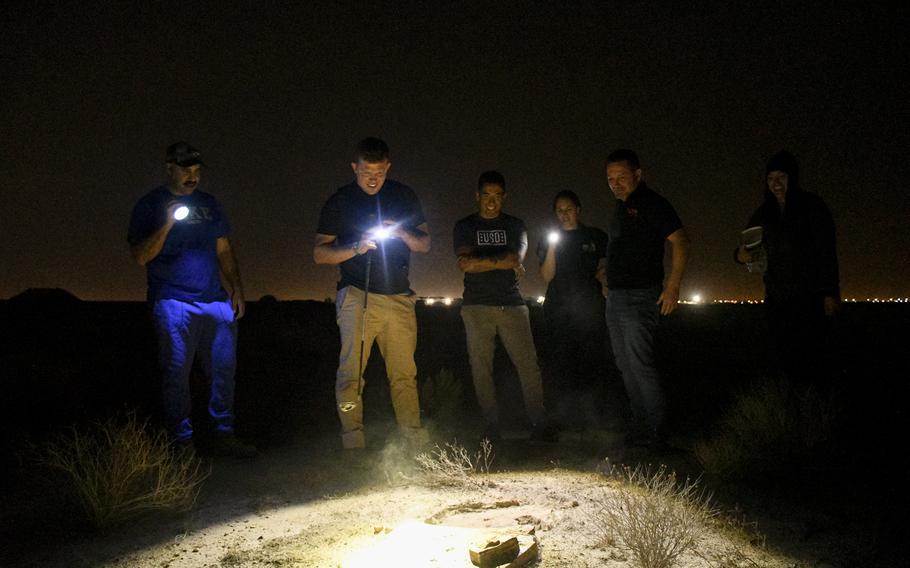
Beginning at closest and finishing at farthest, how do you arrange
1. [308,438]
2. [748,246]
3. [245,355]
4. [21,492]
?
[21,492] → [748,246] → [308,438] → [245,355]

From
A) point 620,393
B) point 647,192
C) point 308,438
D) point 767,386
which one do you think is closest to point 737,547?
point 767,386

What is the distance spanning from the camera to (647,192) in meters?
5.23

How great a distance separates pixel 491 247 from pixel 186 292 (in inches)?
105

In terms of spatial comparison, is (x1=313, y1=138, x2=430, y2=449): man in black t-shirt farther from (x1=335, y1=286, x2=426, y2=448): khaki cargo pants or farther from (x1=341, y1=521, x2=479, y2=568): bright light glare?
(x1=341, y1=521, x2=479, y2=568): bright light glare

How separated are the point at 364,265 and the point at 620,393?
4997 mm

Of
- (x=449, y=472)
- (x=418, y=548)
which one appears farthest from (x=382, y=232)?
(x=418, y=548)

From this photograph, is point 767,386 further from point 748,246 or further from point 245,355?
point 245,355

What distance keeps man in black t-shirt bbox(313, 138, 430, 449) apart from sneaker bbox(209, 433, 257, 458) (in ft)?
2.52

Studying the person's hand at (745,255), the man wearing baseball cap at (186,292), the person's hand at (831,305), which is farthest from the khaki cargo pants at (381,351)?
the person's hand at (831,305)

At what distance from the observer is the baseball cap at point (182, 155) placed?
5129 mm

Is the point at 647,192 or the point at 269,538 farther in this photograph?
the point at 647,192

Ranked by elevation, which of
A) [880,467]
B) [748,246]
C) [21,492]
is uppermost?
[748,246]

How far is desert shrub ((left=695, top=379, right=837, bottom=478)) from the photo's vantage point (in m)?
4.15

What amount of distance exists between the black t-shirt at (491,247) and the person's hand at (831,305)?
101 inches
